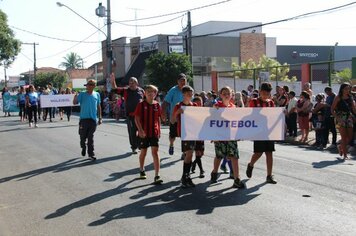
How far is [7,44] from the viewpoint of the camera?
42875mm

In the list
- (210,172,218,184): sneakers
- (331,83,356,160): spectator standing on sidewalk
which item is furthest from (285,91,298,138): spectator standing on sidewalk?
(210,172,218,184): sneakers

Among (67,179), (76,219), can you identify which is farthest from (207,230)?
(67,179)

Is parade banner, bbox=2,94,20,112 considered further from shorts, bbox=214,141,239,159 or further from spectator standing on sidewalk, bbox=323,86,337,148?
shorts, bbox=214,141,239,159

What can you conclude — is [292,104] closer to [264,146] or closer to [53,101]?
[264,146]

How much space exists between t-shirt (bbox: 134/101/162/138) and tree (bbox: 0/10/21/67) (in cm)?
3632

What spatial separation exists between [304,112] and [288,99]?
4.57 feet

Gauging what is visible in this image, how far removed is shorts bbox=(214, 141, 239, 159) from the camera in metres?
7.92

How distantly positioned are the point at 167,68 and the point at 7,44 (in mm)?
19354

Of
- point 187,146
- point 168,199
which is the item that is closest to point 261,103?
point 187,146

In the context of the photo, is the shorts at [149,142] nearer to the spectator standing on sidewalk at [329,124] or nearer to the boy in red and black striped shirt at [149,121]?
the boy in red and black striped shirt at [149,121]

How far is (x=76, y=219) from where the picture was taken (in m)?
6.29

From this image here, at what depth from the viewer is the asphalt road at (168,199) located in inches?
230

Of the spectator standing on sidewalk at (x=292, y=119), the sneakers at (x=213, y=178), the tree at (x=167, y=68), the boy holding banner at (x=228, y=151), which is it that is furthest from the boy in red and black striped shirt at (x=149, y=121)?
the tree at (x=167, y=68)

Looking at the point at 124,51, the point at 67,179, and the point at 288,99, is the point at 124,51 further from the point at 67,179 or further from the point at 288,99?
the point at 67,179
